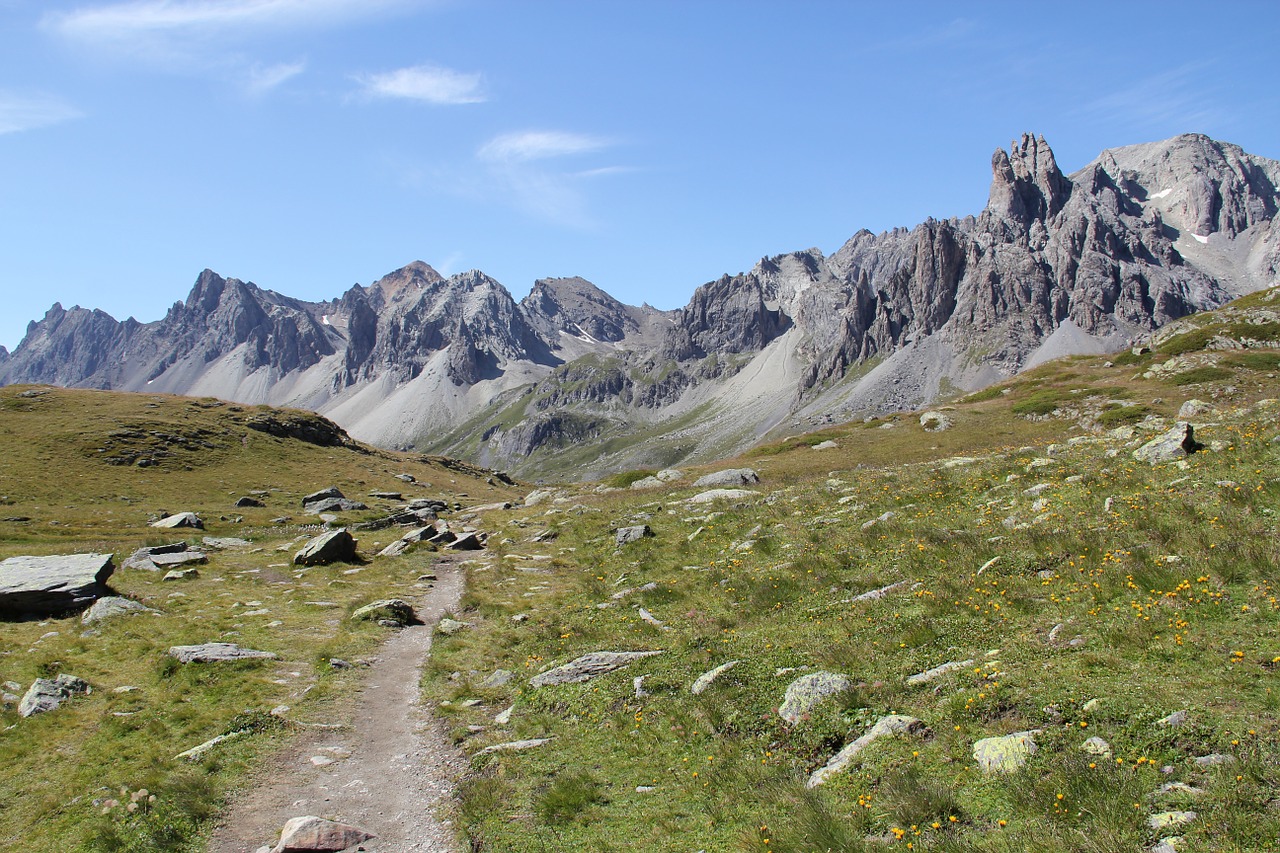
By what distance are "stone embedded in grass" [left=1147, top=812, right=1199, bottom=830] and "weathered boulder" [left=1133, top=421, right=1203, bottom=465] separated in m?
19.5

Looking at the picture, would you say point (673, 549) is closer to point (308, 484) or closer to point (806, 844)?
point (806, 844)

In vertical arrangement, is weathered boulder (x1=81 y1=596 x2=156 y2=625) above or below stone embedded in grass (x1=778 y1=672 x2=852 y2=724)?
above

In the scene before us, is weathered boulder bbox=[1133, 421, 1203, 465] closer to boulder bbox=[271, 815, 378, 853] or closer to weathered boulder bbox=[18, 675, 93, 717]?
boulder bbox=[271, 815, 378, 853]

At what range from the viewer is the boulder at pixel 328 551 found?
3434 centimetres

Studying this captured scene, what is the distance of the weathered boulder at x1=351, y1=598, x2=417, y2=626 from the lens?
23.5 m

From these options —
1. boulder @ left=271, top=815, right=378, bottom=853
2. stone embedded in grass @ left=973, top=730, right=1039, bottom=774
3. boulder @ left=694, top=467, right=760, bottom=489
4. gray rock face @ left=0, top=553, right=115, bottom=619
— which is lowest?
boulder @ left=694, top=467, right=760, bottom=489

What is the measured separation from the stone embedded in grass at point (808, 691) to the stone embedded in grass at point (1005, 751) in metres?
2.83

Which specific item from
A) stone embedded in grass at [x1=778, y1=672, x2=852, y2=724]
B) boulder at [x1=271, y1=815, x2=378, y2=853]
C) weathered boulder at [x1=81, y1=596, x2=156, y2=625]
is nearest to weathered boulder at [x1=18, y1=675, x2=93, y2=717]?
weathered boulder at [x1=81, y1=596, x2=156, y2=625]

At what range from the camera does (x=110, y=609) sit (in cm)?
2259

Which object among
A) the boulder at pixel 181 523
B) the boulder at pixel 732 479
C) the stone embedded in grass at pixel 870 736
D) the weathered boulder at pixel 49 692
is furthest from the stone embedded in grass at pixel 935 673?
the boulder at pixel 181 523

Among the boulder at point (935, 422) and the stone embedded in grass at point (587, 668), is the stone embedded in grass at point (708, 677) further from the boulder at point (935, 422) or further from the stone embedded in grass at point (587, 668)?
the boulder at point (935, 422)

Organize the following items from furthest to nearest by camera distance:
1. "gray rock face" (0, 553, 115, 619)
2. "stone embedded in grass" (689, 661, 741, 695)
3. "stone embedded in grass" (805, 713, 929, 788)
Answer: "gray rock face" (0, 553, 115, 619)
"stone embedded in grass" (689, 661, 741, 695)
"stone embedded in grass" (805, 713, 929, 788)

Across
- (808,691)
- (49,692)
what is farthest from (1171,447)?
(49,692)

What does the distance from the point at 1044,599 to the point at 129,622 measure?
27.2 m
